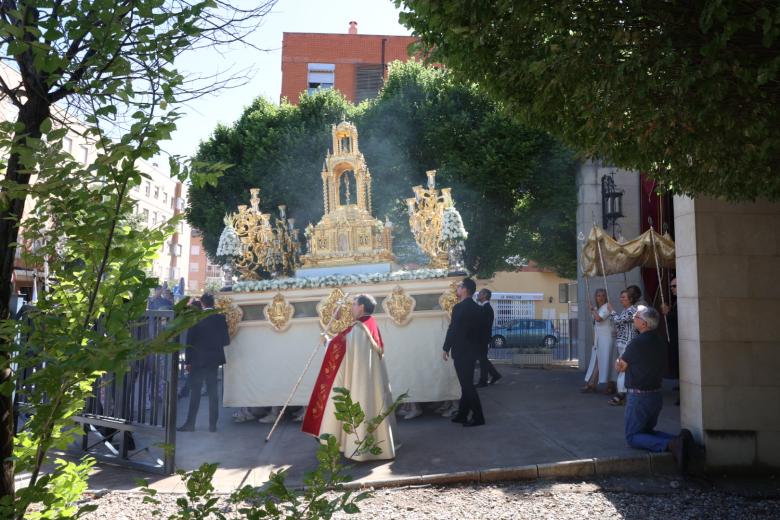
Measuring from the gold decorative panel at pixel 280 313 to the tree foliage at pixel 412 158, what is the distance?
24.7 feet

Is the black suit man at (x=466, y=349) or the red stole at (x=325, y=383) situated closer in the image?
the red stole at (x=325, y=383)

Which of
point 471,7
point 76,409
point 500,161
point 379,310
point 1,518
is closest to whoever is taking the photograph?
point 1,518

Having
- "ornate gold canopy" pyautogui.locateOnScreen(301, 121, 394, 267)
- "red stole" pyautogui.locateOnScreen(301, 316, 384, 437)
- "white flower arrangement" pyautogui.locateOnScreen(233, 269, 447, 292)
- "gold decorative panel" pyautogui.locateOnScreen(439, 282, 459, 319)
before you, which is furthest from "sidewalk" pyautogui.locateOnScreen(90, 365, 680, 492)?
"ornate gold canopy" pyautogui.locateOnScreen(301, 121, 394, 267)

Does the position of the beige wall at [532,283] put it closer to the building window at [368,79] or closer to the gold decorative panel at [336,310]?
the building window at [368,79]

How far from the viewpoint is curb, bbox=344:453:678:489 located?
577 cm

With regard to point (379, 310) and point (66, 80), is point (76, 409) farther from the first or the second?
point (379, 310)

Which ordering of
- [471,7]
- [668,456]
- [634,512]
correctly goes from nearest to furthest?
[471,7] < [634,512] < [668,456]

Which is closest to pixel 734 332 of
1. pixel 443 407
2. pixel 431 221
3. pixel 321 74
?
pixel 443 407

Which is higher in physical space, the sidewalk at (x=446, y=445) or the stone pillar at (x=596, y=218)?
the stone pillar at (x=596, y=218)

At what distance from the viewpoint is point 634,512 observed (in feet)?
16.1

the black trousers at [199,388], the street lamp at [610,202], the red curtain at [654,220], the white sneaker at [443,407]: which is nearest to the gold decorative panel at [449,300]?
the white sneaker at [443,407]

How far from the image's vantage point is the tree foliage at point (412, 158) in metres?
15.7

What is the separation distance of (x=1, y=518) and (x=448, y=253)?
7617 mm

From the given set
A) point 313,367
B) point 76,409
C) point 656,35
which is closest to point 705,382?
point 656,35
